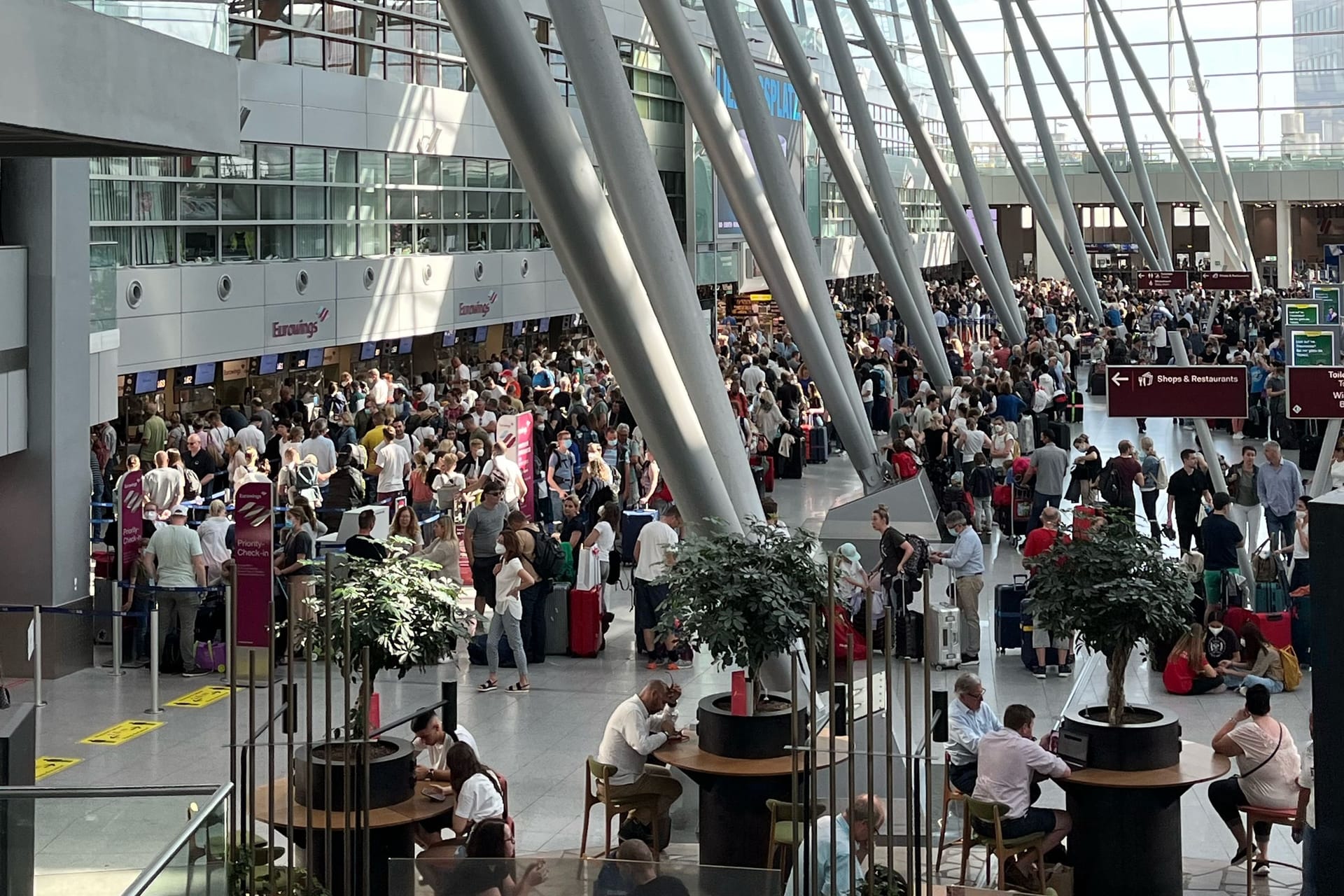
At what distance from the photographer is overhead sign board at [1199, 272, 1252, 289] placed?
3844cm

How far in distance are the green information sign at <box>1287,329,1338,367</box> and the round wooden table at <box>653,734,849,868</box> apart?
11467 mm

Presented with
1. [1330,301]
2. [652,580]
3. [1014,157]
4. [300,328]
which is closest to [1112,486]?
[652,580]

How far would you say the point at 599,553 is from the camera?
49.8 ft

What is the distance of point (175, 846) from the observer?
165 inches

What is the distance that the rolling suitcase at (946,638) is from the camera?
1402cm

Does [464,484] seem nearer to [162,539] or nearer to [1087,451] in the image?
[162,539]

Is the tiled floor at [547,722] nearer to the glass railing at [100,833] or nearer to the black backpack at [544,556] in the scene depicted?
the black backpack at [544,556]

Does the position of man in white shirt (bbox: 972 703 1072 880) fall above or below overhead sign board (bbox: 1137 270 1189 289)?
below

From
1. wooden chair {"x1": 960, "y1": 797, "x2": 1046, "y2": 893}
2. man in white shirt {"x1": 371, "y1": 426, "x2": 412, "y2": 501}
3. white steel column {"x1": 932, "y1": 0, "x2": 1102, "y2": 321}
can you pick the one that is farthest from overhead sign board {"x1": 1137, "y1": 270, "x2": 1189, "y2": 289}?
wooden chair {"x1": 960, "y1": 797, "x2": 1046, "y2": 893}

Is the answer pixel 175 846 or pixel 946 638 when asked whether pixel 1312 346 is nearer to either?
pixel 946 638

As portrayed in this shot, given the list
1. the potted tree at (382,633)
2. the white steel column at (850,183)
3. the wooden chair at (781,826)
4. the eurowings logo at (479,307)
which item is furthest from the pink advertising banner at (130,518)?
the eurowings logo at (479,307)

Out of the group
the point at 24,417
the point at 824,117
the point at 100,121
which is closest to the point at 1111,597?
the point at 100,121

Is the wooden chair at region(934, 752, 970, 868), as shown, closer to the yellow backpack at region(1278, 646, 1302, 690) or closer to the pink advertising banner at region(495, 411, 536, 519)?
the yellow backpack at region(1278, 646, 1302, 690)

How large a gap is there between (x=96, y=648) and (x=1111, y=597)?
984 cm
